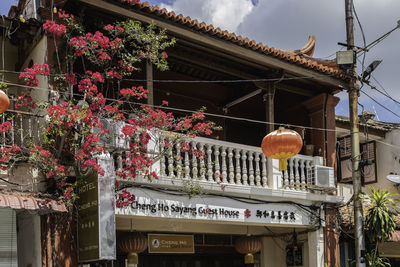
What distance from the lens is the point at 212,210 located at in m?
11.1

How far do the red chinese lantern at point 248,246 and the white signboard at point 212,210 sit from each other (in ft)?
4.62

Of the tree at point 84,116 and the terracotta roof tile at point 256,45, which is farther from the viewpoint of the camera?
the terracotta roof tile at point 256,45

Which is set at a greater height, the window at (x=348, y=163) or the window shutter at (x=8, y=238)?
the window at (x=348, y=163)

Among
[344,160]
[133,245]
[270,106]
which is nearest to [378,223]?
[270,106]

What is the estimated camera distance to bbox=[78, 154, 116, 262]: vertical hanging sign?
8523 mm

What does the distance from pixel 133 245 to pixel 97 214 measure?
9.81 feet

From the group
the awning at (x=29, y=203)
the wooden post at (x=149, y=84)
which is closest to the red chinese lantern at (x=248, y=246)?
the wooden post at (x=149, y=84)

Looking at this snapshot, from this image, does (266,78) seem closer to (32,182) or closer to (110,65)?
(110,65)

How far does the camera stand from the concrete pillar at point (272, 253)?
14.0 metres

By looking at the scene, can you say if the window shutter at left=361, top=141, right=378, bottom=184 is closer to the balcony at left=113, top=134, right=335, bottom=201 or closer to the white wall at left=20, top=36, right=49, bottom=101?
the balcony at left=113, top=134, right=335, bottom=201

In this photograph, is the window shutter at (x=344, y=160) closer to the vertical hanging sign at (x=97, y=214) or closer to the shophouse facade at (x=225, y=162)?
the shophouse facade at (x=225, y=162)

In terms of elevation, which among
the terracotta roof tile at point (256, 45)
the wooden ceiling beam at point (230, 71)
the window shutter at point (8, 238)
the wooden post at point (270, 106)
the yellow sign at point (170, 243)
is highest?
the terracotta roof tile at point (256, 45)

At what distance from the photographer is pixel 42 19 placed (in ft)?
32.1

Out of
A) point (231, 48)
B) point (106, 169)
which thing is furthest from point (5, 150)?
point (231, 48)
